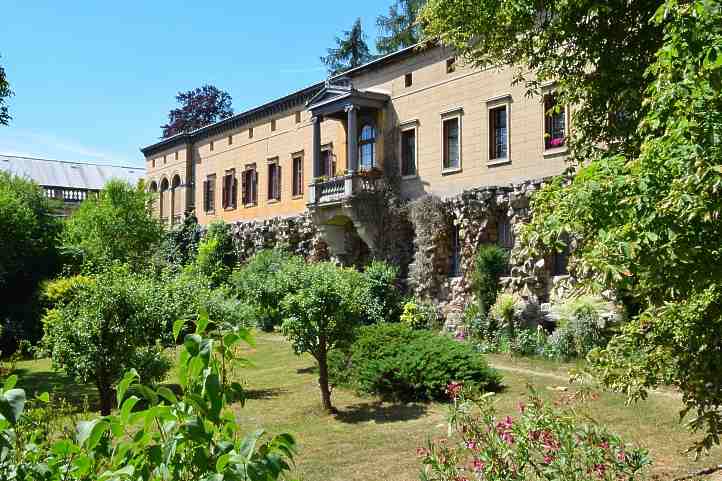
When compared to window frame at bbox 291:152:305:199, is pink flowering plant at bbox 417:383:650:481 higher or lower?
lower

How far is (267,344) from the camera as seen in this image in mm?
22828

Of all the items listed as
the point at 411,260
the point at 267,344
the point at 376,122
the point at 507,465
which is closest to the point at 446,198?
the point at 411,260

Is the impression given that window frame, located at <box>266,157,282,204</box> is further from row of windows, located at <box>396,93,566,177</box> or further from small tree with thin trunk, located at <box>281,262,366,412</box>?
small tree with thin trunk, located at <box>281,262,366,412</box>

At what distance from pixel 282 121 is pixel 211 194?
8366 mm

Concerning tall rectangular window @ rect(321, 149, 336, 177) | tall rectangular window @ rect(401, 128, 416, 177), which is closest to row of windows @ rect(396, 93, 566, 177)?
tall rectangular window @ rect(401, 128, 416, 177)

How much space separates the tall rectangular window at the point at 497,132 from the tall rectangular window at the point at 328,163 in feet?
27.6

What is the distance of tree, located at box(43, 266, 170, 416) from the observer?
1218cm

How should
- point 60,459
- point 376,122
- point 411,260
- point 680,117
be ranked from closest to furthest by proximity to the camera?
1. point 60,459
2. point 680,117
3. point 411,260
4. point 376,122

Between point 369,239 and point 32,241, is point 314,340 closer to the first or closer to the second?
point 369,239

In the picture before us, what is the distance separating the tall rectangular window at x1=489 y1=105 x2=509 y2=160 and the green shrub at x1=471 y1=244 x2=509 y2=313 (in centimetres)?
364

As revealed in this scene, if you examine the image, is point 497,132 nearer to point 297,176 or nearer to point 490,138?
point 490,138

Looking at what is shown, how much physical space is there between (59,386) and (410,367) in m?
8.31

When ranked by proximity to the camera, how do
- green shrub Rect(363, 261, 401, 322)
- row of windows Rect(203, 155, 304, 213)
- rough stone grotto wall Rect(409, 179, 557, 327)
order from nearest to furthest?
rough stone grotto wall Rect(409, 179, 557, 327) < green shrub Rect(363, 261, 401, 322) < row of windows Rect(203, 155, 304, 213)

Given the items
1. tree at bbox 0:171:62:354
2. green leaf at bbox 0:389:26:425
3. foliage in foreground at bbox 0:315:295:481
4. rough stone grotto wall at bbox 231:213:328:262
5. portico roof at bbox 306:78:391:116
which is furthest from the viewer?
rough stone grotto wall at bbox 231:213:328:262
